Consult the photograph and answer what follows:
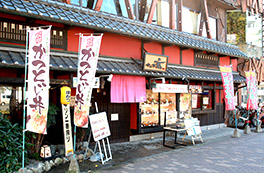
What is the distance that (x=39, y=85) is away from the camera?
643 cm

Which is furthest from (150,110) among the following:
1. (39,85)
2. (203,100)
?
(39,85)

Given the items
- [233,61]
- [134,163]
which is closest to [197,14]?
[233,61]

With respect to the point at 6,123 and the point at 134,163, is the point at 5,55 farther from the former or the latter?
the point at 134,163

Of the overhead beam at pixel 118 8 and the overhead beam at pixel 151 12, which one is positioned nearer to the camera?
the overhead beam at pixel 118 8

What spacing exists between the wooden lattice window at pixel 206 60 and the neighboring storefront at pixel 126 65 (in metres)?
0.07

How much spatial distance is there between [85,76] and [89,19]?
3132mm

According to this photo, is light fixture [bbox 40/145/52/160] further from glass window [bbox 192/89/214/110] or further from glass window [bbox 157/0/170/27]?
glass window [bbox 192/89/214/110]

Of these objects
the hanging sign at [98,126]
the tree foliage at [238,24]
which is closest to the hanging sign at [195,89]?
the hanging sign at [98,126]

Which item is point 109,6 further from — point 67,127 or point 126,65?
point 67,127

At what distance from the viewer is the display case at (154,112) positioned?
39.5 feet

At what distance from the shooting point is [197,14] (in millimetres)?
16812

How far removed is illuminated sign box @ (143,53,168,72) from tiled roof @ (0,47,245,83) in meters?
0.24

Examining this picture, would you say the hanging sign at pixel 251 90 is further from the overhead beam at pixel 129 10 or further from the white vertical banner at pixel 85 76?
the white vertical banner at pixel 85 76

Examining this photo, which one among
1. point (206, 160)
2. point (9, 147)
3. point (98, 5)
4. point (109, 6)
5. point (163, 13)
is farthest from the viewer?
point (163, 13)
